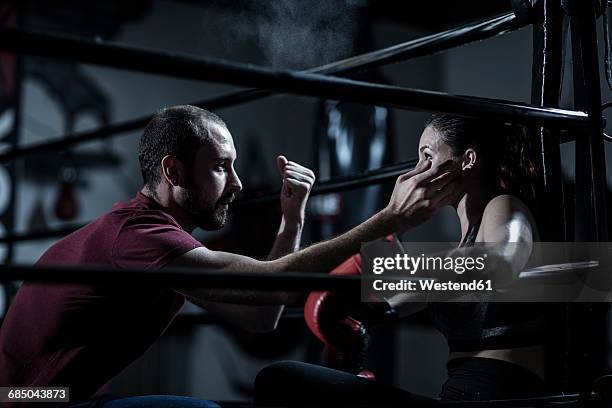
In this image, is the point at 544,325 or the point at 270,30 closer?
the point at 544,325

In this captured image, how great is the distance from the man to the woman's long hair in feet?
0.28

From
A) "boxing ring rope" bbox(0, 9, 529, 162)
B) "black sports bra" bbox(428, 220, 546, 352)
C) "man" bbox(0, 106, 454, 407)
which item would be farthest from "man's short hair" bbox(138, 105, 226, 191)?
"black sports bra" bbox(428, 220, 546, 352)

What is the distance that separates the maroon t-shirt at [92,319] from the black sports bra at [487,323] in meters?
0.48

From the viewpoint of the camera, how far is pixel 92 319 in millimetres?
1369

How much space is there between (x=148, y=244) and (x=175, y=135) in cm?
30

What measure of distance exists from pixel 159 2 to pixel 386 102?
4.61m

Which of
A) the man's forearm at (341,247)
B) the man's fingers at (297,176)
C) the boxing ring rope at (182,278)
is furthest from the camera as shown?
the man's fingers at (297,176)

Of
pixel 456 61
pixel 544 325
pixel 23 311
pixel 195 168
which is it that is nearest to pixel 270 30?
pixel 195 168

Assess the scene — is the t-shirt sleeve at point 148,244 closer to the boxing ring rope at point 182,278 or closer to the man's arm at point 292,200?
the man's arm at point 292,200

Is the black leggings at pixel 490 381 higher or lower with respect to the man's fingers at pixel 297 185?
lower

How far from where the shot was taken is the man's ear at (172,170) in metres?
1.55

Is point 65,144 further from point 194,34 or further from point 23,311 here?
point 194,34

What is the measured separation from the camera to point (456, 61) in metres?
5.89

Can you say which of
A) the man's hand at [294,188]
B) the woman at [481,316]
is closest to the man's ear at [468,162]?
the woman at [481,316]
